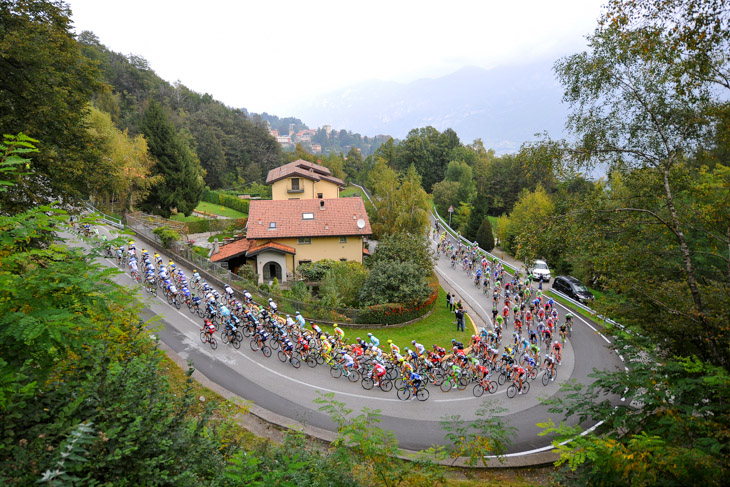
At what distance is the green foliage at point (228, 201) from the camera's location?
201 feet

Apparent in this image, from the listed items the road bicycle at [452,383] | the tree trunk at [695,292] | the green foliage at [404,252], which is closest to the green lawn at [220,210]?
the green foliage at [404,252]

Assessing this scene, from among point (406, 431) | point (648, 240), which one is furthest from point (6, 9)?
point (648, 240)

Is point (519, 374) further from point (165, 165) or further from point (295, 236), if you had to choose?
point (165, 165)

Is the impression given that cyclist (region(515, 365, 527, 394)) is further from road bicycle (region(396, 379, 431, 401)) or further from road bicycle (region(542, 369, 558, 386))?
road bicycle (region(396, 379, 431, 401))

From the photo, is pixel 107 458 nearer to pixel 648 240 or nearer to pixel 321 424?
pixel 321 424

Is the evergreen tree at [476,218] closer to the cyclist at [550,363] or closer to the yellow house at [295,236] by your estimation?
the yellow house at [295,236]

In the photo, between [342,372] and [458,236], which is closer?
[342,372]

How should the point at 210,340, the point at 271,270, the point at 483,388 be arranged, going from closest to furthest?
1. the point at 483,388
2. the point at 210,340
3. the point at 271,270

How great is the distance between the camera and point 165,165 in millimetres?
44781

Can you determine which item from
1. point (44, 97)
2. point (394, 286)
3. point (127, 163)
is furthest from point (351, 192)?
point (44, 97)

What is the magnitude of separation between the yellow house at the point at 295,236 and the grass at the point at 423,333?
9267mm

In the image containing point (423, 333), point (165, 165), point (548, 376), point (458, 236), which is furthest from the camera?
point (458, 236)

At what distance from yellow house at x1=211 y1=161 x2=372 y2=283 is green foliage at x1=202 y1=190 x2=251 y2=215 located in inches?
1113

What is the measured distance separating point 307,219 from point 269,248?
4.55 meters
